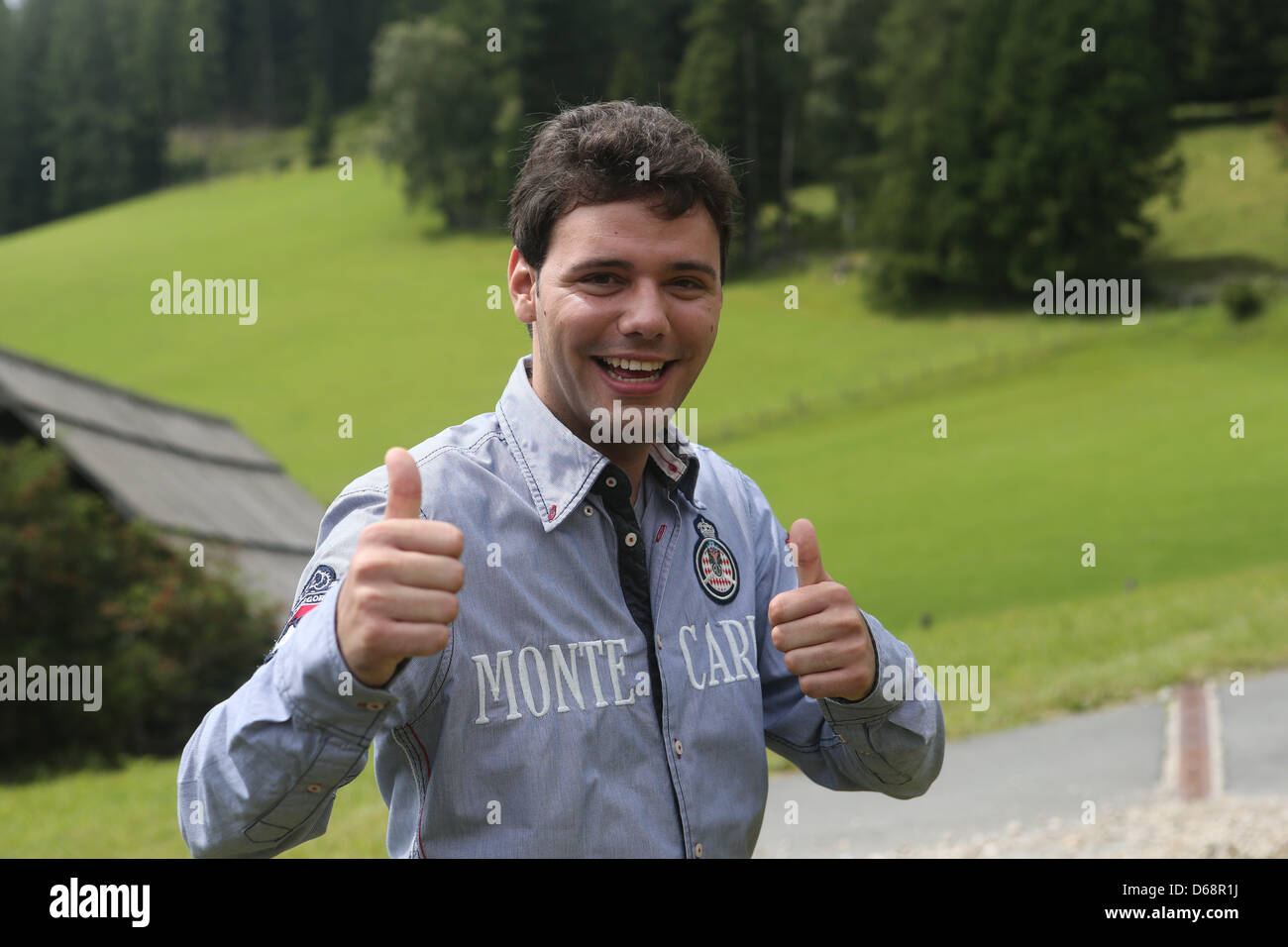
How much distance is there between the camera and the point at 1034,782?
28.6 ft

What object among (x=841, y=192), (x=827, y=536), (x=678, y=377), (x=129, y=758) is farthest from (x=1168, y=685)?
(x=841, y=192)

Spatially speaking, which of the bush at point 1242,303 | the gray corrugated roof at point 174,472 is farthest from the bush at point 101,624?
the bush at point 1242,303

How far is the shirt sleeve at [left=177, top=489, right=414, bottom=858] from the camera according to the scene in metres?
2.29

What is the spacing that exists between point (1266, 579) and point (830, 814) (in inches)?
422

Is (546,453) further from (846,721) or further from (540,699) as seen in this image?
(846,721)

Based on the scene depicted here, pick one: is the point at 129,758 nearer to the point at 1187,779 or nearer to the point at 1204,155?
the point at 1187,779

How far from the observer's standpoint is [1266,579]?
651 inches

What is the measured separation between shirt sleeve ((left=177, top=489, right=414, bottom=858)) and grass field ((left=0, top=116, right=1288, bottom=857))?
22.0ft

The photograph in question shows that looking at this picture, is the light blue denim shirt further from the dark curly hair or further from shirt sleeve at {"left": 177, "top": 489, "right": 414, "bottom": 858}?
the dark curly hair

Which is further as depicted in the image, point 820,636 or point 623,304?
point 623,304

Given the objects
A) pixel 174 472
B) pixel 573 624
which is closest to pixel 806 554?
pixel 573 624

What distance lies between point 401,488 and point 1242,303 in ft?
155

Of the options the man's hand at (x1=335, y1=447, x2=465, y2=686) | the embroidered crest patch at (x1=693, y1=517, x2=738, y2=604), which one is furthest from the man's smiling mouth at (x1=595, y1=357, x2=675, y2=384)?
the man's hand at (x1=335, y1=447, x2=465, y2=686)

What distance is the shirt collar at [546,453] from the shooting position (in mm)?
2758
